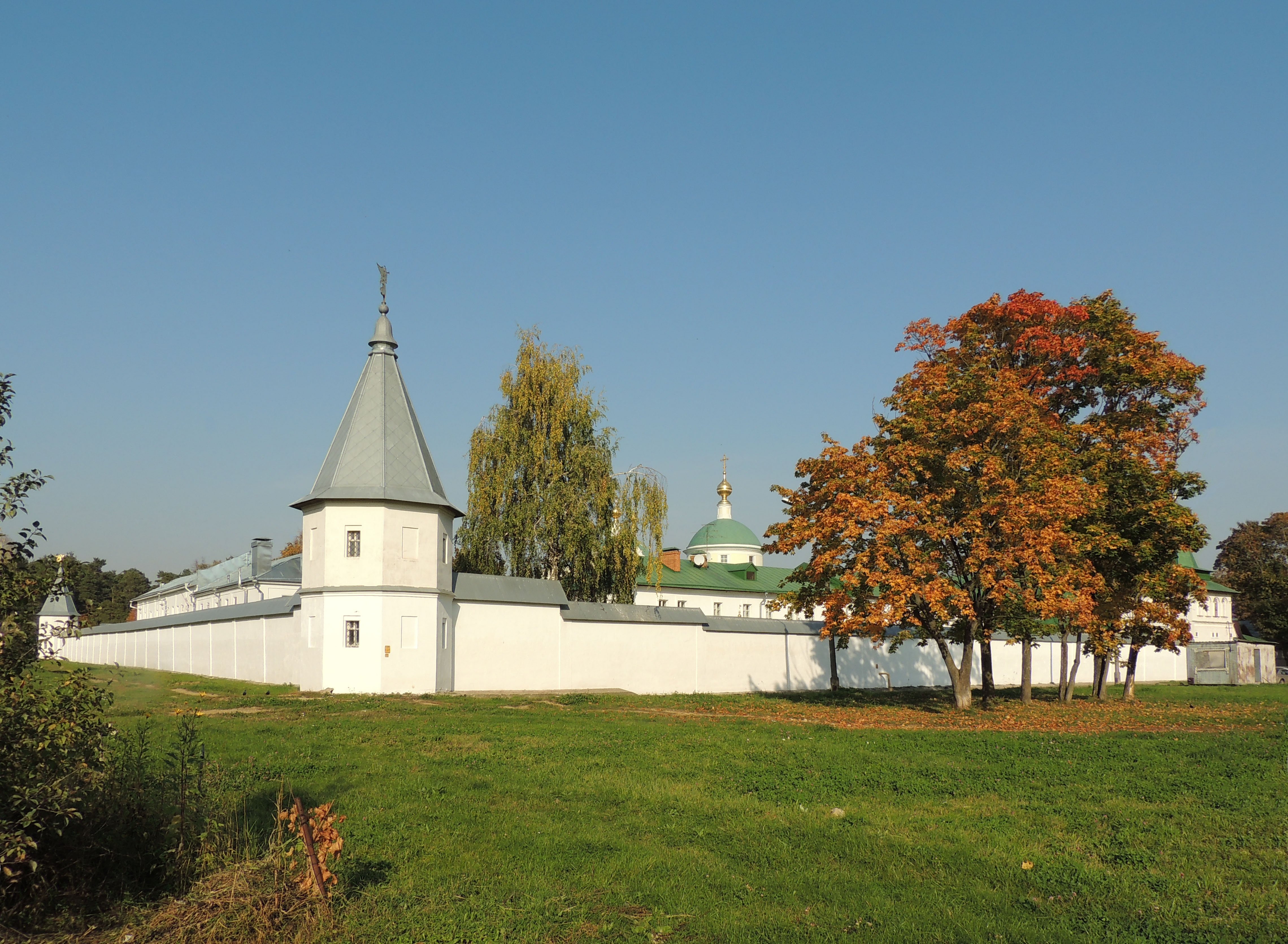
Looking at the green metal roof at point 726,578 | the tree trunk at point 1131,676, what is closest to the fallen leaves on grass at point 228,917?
the tree trunk at point 1131,676

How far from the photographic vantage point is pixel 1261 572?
70.5 meters

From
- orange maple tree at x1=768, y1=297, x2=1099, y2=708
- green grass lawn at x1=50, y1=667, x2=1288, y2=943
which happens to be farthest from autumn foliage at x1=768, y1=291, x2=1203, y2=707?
green grass lawn at x1=50, y1=667, x2=1288, y2=943

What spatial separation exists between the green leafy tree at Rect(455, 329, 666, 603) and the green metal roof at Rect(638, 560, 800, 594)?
16.1 metres

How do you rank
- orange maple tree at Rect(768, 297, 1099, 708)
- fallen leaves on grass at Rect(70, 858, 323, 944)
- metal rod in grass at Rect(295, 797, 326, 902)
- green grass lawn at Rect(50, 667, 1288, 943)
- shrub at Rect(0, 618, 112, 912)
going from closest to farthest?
shrub at Rect(0, 618, 112, 912)
fallen leaves on grass at Rect(70, 858, 323, 944)
metal rod in grass at Rect(295, 797, 326, 902)
green grass lawn at Rect(50, 667, 1288, 943)
orange maple tree at Rect(768, 297, 1099, 708)

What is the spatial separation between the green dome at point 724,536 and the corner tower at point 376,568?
44.1m

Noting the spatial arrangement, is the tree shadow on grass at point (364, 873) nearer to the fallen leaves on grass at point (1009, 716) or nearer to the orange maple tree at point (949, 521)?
the fallen leaves on grass at point (1009, 716)

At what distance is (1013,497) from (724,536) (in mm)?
50500

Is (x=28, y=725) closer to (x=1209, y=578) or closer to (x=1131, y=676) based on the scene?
(x=1131, y=676)

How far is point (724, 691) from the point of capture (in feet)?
111

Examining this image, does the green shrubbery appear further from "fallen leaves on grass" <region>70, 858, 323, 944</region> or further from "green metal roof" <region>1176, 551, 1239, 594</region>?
"green metal roof" <region>1176, 551, 1239, 594</region>

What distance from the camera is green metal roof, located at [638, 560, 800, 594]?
56406 mm

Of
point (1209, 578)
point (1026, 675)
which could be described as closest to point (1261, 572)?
point (1209, 578)

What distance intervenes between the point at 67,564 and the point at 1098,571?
25714mm

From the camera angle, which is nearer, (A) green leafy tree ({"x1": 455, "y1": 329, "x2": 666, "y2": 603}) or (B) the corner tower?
(B) the corner tower
